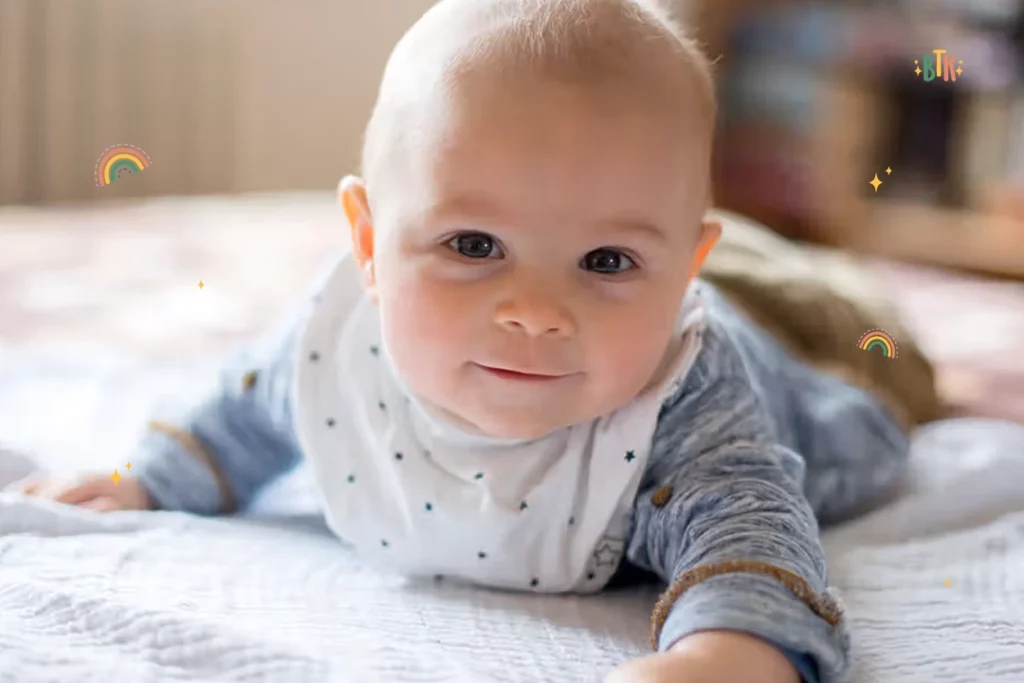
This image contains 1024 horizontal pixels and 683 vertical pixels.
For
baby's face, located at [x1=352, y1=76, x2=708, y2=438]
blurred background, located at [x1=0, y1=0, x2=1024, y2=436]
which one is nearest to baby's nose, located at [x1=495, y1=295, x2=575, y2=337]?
baby's face, located at [x1=352, y1=76, x2=708, y2=438]

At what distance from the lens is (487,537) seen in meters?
0.73

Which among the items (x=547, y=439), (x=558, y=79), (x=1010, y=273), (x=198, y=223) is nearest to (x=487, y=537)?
(x=547, y=439)

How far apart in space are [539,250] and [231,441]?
362 mm

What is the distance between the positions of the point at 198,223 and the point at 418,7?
1144 millimetres

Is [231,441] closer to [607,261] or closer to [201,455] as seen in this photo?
[201,455]

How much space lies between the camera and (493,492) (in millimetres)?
728

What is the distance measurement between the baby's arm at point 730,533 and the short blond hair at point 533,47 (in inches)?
7.0

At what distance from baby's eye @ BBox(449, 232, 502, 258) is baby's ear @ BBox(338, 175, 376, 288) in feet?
0.32

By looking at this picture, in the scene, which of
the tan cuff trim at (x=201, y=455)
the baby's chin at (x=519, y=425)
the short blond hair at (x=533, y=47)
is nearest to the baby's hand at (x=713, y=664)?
the baby's chin at (x=519, y=425)

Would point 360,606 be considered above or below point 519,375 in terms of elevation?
below

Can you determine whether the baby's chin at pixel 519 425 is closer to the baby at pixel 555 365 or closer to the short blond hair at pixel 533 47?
the baby at pixel 555 365

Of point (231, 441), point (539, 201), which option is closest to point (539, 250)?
point (539, 201)

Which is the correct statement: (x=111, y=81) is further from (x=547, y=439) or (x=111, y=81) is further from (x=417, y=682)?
(x=417, y=682)

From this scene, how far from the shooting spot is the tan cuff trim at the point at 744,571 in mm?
592
